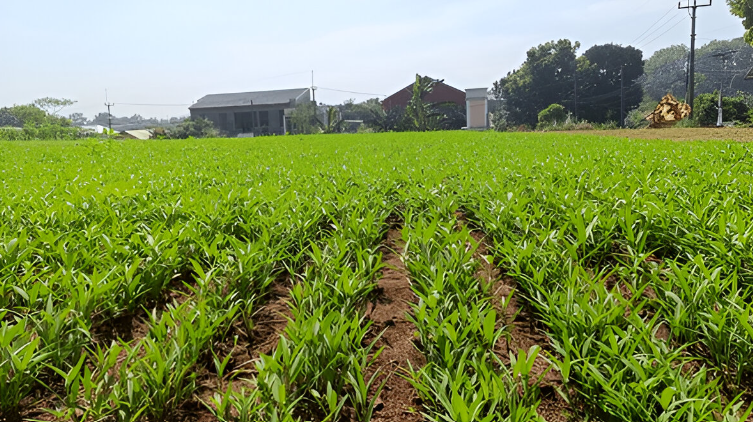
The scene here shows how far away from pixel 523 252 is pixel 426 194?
183 centimetres

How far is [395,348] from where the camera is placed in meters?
2.16

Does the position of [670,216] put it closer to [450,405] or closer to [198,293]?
[450,405]

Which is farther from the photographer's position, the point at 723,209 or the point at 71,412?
the point at 723,209

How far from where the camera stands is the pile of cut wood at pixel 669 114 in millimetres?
28078

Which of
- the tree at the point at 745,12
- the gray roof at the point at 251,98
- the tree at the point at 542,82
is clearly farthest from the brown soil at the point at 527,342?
the gray roof at the point at 251,98

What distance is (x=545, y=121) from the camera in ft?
131

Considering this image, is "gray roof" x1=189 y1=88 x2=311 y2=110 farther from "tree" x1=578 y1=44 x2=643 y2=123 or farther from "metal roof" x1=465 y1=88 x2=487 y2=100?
"tree" x1=578 y1=44 x2=643 y2=123

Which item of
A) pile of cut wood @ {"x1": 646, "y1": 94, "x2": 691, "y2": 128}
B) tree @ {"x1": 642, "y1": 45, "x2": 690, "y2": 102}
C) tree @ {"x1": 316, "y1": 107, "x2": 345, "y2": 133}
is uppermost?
tree @ {"x1": 642, "y1": 45, "x2": 690, "y2": 102}

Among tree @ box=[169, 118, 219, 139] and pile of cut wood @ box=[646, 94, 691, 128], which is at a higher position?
tree @ box=[169, 118, 219, 139]

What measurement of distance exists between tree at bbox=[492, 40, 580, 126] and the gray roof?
27102 millimetres

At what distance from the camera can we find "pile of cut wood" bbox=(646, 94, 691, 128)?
2808 centimetres

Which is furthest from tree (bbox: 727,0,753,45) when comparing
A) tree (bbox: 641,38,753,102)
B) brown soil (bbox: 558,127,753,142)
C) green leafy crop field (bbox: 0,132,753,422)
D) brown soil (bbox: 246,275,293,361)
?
tree (bbox: 641,38,753,102)

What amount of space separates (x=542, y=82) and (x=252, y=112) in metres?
34.6

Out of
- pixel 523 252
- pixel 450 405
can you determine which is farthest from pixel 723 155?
pixel 450 405
